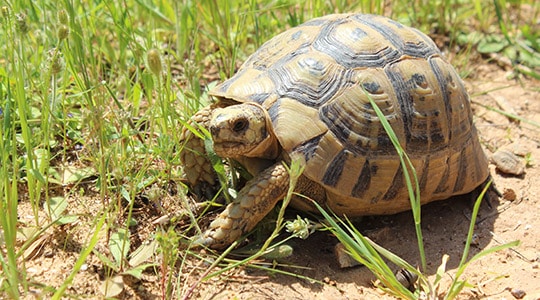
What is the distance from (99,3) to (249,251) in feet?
5.80

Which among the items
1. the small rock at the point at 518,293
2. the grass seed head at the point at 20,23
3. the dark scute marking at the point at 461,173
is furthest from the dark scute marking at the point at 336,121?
the grass seed head at the point at 20,23

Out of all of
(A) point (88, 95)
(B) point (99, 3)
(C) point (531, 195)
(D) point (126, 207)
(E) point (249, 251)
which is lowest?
(C) point (531, 195)

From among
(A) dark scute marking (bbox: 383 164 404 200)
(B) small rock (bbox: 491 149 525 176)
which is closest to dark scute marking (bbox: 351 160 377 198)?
(A) dark scute marking (bbox: 383 164 404 200)

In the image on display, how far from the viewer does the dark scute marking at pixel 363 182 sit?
2559 millimetres

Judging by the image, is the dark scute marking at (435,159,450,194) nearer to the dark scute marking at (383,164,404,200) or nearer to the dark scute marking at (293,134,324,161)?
the dark scute marking at (383,164,404,200)

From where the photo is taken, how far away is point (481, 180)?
3029 millimetres

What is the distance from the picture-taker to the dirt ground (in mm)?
2213

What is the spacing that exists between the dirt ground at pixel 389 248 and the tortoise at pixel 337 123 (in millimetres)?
168

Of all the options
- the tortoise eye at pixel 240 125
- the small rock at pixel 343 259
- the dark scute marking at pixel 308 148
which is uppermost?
the tortoise eye at pixel 240 125

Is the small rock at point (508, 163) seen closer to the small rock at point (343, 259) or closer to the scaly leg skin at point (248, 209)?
Result: the small rock at point (343, 259)

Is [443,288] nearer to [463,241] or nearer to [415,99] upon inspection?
[463,241]

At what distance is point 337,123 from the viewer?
2.52m

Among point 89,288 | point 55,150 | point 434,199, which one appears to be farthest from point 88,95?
point 434,199

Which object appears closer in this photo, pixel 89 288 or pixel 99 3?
pixel 89 288
